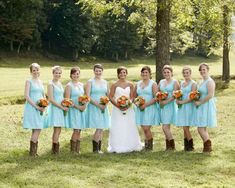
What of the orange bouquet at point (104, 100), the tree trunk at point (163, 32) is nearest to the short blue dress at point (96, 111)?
the orange bouquet at point (104, 100)

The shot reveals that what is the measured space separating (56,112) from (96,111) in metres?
0.99

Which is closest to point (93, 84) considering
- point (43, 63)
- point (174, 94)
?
point (174, 94)

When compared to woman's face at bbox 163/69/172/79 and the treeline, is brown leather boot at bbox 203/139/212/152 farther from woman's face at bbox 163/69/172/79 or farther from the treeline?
the treeline

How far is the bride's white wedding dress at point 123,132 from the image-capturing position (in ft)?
38.4

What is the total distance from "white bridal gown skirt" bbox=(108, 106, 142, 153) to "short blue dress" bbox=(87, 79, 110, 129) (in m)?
0.42

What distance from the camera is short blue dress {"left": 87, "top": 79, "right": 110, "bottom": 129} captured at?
37.1 ft

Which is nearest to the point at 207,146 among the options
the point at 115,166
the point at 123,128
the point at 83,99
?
the point at 123,128

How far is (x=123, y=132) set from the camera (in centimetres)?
1177

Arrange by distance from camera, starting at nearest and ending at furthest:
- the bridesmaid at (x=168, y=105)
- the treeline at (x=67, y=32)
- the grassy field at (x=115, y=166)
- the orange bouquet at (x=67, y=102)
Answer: the grassy field at (x=115, y=166) → the orange bouquet at (x=67, y=102) → the bridesmaid at (x=168, y=105) → the treeline at (x=67, y=32)

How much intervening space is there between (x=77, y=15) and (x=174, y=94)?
2203 inches

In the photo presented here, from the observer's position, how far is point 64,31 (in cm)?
6669

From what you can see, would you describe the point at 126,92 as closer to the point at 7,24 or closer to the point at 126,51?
the point at 7,24

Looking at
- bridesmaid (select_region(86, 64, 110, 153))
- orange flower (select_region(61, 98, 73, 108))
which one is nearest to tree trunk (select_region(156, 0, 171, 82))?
bridesmaid (select_region(86, 64, 110, 153))

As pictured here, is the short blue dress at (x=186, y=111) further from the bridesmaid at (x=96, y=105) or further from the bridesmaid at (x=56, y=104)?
the bridesmaid at (x=56, y=104)
